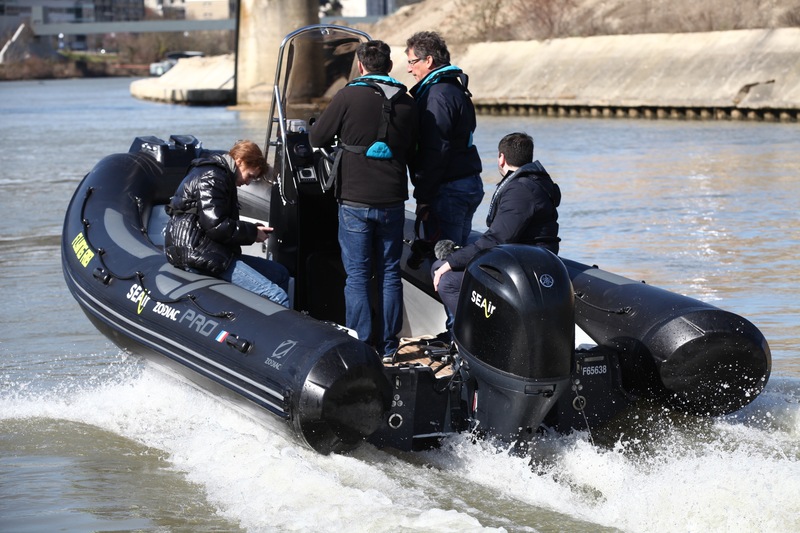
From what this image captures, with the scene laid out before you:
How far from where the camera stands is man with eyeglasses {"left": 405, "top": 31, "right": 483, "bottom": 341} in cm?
520

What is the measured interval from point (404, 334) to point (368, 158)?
1440 millimetres

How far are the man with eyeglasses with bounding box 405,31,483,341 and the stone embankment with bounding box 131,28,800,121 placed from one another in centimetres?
1752

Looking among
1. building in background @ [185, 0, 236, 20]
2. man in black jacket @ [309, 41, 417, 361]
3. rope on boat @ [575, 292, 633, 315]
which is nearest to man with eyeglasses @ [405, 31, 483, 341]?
man in black jacket @ [309, 41, 417, 361]

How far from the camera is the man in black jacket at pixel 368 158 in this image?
16.4 feet

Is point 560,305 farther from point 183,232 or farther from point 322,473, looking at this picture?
point 183,232

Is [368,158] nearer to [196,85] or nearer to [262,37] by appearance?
[262,37]

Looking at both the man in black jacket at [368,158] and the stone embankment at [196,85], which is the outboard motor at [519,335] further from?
the stone embankment at [196,85]

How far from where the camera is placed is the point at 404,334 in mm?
6227

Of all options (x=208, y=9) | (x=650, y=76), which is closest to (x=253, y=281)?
(x=650, y=76)

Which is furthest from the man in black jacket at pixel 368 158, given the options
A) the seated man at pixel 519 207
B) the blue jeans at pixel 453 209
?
the seated man at pixel 519 207

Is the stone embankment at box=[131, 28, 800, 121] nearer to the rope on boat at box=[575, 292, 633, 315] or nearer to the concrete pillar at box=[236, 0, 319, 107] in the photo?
the concrete pillar at box=[236, 0, 319, 107]

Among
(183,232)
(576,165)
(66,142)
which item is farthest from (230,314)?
(66,142)

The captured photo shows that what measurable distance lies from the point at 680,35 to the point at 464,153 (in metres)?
21.8

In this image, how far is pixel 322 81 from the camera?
633 cm
